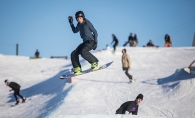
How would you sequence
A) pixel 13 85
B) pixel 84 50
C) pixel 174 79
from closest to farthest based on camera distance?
pixel 84 50
pixel 174 79
pixel 13 85

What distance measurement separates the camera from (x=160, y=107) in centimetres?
938

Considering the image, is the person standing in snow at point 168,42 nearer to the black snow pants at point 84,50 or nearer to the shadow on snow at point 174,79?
the shadow on snow at point 174,79

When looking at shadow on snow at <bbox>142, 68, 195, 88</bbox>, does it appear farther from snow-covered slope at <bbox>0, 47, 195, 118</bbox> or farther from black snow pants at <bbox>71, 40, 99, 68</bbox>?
black snow pants at <bbox>71, 40, 99, 68</bbox>

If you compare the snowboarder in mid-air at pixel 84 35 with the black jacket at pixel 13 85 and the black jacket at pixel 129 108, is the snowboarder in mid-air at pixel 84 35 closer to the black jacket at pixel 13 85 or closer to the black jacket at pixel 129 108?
the black jacket at pixel 129 108

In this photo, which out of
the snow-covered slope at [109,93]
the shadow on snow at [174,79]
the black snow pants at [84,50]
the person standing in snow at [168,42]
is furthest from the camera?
the person standing in snow at [168,42]

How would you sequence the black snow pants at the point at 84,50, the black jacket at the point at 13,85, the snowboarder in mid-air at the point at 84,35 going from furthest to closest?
the black jacket at the point at 13,85
the black snow pants at the point at 84,50
the snowboarder in mid-air at the point at 84,35

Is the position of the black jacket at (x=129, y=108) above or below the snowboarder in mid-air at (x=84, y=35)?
below

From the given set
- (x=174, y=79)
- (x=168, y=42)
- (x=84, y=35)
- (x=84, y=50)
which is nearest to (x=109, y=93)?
(x=174, y=79)

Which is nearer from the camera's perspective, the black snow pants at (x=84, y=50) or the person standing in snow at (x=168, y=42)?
the black snow pants at (x=84, y=50)

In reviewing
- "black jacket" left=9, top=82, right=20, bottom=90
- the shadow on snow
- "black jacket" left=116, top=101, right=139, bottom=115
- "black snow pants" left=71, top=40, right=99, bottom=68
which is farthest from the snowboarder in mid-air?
"black jacket" left=9, top=82, right=20, bottom=90

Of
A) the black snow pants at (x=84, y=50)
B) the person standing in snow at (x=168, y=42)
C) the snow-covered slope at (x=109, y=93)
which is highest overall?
the person standing in snow at (x=168, y=42)

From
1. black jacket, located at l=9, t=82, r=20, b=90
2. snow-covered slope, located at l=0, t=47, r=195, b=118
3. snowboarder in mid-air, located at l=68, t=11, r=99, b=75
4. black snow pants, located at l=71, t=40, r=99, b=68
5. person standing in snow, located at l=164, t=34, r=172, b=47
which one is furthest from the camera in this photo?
person standing in snow, located at l=164, t=34, r=172, b=47

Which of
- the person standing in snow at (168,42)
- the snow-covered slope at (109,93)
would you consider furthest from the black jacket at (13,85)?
the person standing in snow at (168,42)

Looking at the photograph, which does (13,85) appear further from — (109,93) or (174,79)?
(174,79)
